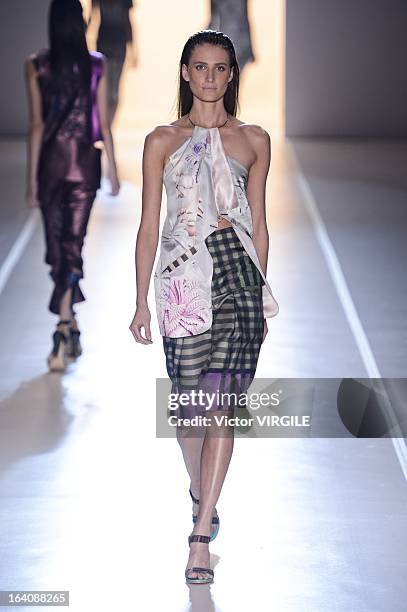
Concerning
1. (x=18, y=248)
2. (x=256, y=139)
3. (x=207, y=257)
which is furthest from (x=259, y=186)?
(x=18, y=248)

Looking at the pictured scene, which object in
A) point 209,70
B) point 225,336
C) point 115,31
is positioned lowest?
point 115,31

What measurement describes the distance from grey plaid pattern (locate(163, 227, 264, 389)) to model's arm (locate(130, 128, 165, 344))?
94 mm

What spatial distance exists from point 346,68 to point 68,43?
34.5 feet

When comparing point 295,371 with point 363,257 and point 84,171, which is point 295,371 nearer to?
point 84,171

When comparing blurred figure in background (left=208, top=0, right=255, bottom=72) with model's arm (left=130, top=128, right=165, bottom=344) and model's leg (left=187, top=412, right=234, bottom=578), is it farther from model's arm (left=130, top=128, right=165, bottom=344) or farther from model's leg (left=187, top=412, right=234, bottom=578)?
model's leg (left=187, top=412, right=234, bottom=578)

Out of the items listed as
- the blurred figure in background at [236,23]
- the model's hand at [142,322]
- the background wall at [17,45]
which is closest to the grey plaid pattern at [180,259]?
the model's hand at [142,322]

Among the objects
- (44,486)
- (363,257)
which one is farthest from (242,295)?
(363,257)

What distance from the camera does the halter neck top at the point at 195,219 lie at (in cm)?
347

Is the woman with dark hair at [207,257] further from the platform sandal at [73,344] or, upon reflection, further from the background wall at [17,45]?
the background wall at [17,45]

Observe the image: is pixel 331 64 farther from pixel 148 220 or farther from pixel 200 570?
pixel 200 570

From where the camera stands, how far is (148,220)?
140 inches

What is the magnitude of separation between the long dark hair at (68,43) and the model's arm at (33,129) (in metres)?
0.10

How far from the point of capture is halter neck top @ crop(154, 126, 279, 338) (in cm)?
347

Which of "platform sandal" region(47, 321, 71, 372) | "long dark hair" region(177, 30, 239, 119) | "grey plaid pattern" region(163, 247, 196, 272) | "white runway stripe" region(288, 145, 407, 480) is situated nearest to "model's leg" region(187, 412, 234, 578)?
"grey plaid pattern" region(163, 247, 196, 272)
